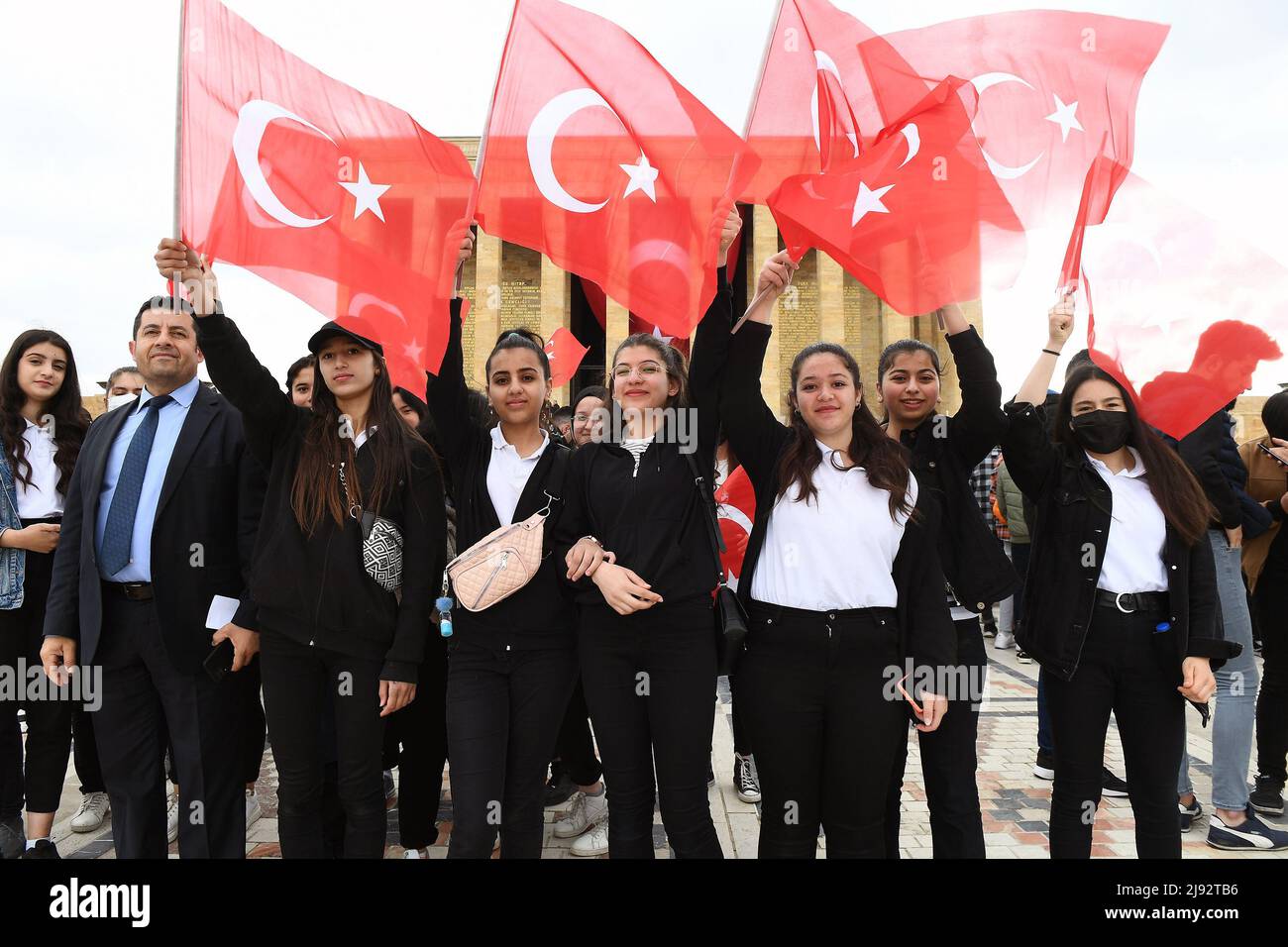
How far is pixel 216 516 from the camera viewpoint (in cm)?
338

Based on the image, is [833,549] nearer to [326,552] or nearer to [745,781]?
[326,552]

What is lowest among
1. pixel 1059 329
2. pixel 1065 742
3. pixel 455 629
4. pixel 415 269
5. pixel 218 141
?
pixel 1065 742

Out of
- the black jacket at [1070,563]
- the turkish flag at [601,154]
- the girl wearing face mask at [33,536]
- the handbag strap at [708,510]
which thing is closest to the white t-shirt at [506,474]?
the handbag strap at [708,510]

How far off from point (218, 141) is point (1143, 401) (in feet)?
14.9

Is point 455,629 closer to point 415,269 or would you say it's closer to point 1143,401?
point 415,269

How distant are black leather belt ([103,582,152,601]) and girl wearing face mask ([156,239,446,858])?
556 mm

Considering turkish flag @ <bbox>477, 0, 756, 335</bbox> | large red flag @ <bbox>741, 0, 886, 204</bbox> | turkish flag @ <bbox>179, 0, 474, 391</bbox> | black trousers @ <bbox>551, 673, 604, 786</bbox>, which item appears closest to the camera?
turkish flag @ <bbox>179, 0, 474, 391</bbox>

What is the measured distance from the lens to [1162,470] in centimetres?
323

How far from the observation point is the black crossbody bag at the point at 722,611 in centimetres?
279

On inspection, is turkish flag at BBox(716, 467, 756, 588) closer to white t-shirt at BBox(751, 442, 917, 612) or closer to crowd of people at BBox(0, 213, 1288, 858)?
crowd of people at BBox(0, 213, 1288, 858)

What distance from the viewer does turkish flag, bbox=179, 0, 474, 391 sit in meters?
3.48

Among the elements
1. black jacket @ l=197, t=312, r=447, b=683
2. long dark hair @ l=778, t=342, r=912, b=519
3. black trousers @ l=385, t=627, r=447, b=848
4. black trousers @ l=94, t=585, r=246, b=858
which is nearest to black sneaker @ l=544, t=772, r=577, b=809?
black trousers @ l=385, t=627, r=447, b=848
